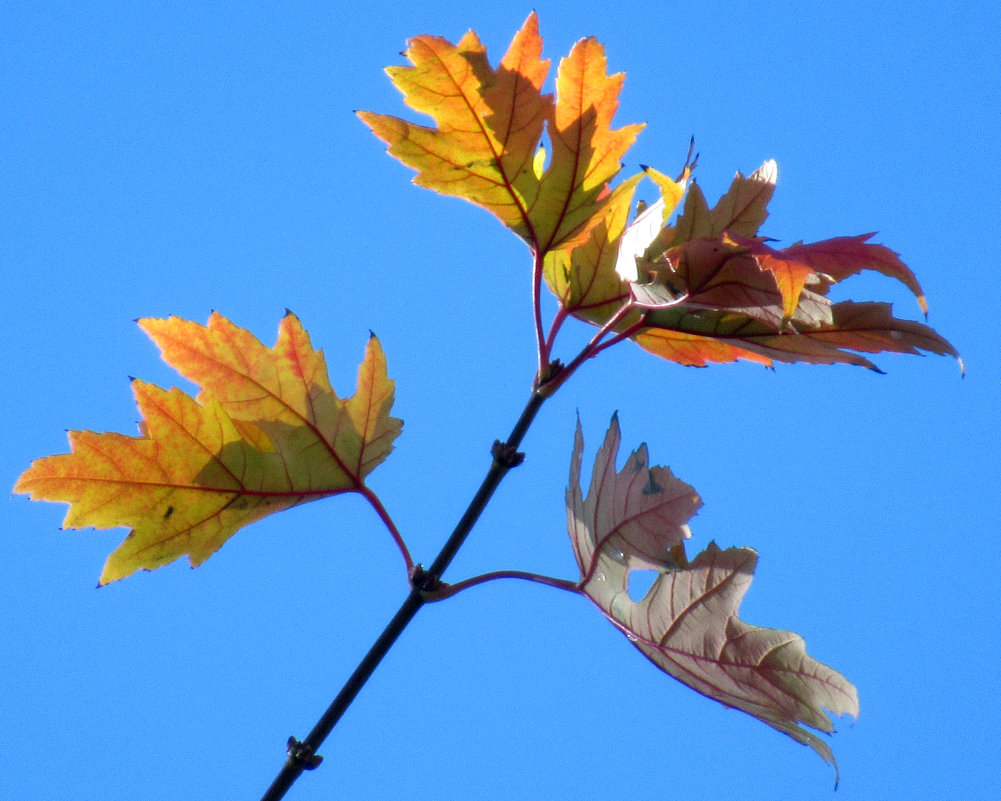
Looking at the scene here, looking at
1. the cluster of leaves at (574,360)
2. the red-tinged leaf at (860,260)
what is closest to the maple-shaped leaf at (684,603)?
the cluster of leaves at (574,360)

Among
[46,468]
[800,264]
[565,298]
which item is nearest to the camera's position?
[800,264]

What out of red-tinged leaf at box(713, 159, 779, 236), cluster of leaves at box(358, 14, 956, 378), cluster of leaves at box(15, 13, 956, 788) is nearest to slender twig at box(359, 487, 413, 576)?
cluster of leaves at box(15, 13, 956, 788)

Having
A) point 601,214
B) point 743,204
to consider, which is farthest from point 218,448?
point 743,204

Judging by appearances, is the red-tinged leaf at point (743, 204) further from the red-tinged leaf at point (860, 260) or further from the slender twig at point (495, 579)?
the slender twig at point (495, 579)

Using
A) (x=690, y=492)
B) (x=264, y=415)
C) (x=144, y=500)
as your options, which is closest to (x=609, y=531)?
(x=690, y=492)

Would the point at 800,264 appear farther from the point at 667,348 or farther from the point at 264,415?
the point at 264,415

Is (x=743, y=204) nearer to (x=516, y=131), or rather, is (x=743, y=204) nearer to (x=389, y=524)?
(x=516, y=131)

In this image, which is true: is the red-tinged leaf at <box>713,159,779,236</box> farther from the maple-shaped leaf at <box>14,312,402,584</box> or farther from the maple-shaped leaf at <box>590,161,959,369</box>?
the maple-shaped leaf at <box>14,312,402,584</box>
